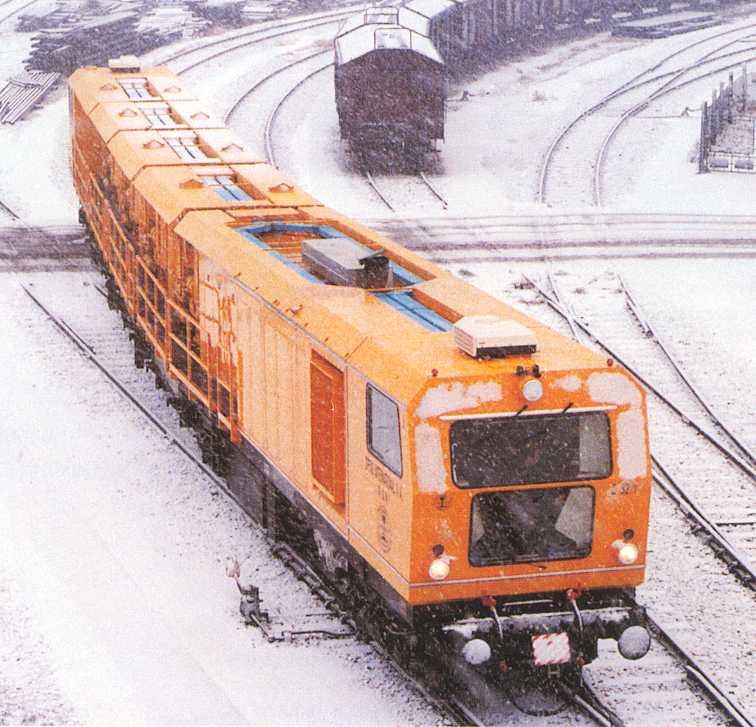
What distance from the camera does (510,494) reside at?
9828mm

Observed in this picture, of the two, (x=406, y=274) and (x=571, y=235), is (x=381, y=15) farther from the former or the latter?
(x=406, y=274)

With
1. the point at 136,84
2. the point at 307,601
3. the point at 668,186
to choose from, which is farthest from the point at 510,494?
the point at 668,186

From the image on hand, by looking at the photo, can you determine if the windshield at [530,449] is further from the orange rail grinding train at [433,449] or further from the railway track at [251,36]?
the railway track at [251,36]

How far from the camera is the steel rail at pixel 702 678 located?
10.4 meters

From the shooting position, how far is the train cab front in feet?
31.6

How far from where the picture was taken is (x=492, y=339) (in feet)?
32.2

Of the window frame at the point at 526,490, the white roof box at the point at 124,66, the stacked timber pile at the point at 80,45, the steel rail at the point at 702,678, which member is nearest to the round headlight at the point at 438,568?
the window frame at the point at 526,490

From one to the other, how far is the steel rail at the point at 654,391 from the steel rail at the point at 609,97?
806cm

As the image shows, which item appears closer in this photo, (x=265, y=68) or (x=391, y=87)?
(x=391, y=87)

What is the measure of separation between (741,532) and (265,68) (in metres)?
32.0

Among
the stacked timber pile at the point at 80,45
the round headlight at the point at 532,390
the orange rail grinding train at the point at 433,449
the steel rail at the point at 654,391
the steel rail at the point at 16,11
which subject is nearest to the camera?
the round headlight at the point at 532,390

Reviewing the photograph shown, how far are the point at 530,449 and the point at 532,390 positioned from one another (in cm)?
49

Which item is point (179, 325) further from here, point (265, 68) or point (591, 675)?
point (265, 68)

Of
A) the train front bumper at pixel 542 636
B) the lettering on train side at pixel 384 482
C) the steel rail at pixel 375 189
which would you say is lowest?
the train front bumper at pixel 542 636
